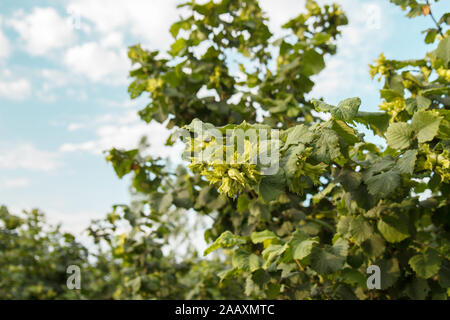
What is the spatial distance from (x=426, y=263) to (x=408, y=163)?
627 millimetres

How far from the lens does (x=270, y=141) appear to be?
3.35ft

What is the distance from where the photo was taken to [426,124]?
1.38m

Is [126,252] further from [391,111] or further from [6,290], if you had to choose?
[6,290]

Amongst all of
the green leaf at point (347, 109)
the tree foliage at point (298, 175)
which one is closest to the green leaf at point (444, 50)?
the tree foliage at point (298, 175)

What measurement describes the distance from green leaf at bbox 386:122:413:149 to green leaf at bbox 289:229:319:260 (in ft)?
1.63

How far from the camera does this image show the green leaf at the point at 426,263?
1638 millimetres

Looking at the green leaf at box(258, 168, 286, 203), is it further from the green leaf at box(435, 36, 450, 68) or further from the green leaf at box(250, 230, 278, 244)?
the green leaf at box(435, 36, 450, 68)

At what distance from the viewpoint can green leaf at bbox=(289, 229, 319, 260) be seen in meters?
1.41

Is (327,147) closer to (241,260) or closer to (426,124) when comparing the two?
(426,124)

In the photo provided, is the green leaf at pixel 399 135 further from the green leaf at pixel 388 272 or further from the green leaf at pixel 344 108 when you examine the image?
the green leaf at pixel 388 272

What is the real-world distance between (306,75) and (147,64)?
1.15 m

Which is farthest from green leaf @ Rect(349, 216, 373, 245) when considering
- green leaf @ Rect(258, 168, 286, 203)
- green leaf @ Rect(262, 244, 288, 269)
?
green leaf @ Rect(258, 168, 286, 203)

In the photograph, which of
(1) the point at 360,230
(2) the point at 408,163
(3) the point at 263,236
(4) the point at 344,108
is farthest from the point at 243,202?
(4) the point at 344,108
